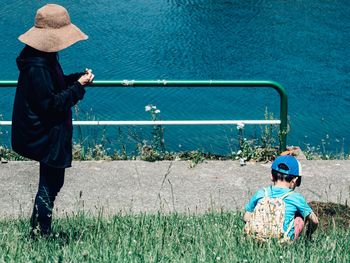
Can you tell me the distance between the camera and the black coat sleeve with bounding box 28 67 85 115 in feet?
14.5

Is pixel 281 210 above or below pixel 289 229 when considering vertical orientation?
above

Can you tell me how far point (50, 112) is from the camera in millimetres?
4516

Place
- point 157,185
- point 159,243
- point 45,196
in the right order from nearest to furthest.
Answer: point 159,243 → point 45,196 → point 157,185

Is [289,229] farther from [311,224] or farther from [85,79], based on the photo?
[85,79]

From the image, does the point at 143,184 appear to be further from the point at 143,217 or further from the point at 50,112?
the point at 50,112

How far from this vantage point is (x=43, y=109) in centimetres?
447

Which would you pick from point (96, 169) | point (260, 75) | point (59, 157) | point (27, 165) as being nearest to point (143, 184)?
point (96, 169)

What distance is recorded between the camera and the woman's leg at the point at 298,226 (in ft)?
14.7

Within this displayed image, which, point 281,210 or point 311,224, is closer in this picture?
point 281,210

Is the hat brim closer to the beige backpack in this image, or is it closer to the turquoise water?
the beige backpack

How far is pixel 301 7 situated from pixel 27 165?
16.2 meters

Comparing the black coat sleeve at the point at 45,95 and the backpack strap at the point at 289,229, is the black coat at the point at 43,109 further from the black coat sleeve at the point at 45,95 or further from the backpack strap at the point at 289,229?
the backpack strap at the point at 289,229

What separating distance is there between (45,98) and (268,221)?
152cm

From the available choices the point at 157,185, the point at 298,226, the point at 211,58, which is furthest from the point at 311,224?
the point at 211,58
